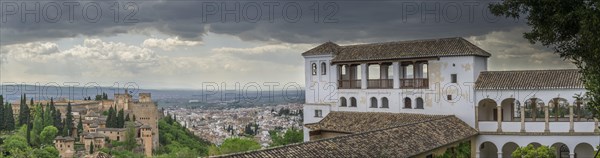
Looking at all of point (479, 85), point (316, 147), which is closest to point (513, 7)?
point (316, 147)

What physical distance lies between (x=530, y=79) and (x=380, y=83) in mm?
7702

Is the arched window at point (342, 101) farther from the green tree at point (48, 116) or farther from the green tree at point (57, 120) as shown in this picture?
the green tree at point (48, 116)

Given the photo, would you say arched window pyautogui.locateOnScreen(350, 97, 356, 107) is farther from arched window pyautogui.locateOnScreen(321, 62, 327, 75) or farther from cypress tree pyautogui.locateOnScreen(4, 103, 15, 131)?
cypress tree pyautogui.locateOnScreen(4, 103, 15, 131)

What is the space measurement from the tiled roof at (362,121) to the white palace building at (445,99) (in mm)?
52

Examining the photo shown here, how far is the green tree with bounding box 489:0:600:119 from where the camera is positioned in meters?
10.7

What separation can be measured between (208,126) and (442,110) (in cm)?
8532

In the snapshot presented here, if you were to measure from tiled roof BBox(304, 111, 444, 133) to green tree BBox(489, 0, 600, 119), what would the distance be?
13520 millimetres

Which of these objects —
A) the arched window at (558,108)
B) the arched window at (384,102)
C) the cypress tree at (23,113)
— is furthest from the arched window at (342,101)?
the cypress tree at (23,113)

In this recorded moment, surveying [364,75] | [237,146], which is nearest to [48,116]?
[237,146]

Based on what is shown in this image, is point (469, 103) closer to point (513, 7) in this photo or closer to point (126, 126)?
point (513, 7)

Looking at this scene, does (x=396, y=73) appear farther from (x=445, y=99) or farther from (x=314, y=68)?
(x=314, y=68)

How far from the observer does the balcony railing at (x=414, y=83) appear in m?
28.5

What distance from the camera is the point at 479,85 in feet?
87.6

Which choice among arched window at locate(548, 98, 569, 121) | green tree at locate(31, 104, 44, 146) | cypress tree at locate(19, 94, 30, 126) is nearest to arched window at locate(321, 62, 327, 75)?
arched window at locate(548, 98, 569, 121)
